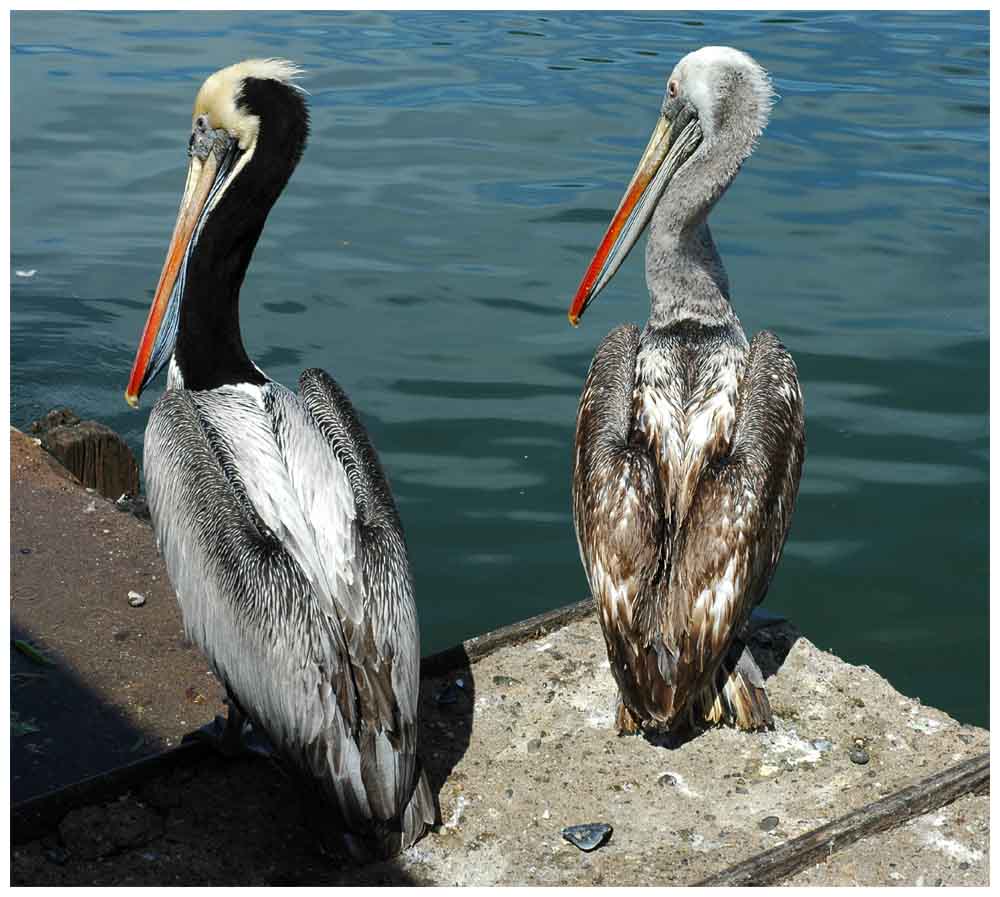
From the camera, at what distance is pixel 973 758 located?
4137 millimetres

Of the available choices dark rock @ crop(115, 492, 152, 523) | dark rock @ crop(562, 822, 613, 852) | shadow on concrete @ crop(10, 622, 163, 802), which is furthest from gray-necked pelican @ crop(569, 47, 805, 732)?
dark rock @ crop(115, 492, 152, 523)

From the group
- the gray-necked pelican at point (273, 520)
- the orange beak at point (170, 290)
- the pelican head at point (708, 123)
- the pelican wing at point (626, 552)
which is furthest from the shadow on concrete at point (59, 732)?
the pelican head at point (708, 123)

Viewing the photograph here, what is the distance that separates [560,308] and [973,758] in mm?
5562

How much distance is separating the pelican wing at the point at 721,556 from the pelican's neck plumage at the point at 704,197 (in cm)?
78

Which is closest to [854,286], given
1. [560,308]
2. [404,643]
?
[560,308]

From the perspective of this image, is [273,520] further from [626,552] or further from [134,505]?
[134,505]

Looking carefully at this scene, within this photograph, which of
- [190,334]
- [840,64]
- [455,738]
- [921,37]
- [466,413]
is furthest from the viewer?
[921,37]

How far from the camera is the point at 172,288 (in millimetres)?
4746

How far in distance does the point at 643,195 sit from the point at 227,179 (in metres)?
1.57

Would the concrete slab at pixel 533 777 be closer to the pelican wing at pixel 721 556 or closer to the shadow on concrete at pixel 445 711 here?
the shadow on concrete at pixel 445 711

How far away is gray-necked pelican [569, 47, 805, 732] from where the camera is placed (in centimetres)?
412

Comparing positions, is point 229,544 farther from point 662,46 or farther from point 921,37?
point 921,37

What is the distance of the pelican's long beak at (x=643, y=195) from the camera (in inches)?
202

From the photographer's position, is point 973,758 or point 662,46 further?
point 662,46
